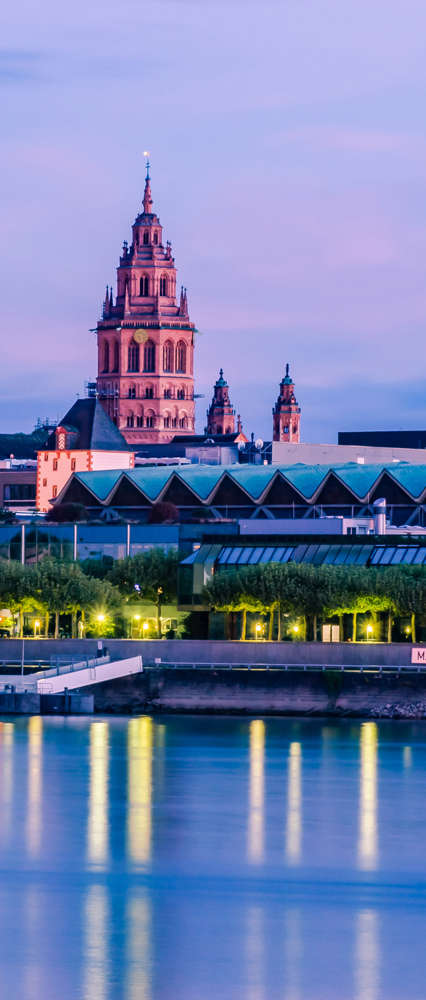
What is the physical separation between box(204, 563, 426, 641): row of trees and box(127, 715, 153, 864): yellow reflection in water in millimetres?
13593

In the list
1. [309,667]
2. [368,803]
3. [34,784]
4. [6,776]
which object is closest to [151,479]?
[309,667]

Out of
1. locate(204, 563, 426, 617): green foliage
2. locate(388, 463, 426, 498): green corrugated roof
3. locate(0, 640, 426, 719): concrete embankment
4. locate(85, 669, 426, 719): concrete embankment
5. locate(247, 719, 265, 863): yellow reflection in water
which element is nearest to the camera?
locate(247, 719, 265, 863): yellow reflection in water

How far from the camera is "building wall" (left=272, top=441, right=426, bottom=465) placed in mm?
154750

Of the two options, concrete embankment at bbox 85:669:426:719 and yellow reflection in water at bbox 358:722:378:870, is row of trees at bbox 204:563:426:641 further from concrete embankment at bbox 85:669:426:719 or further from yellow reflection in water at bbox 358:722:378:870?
yellow reflection in water at bbox 358:722:378:870

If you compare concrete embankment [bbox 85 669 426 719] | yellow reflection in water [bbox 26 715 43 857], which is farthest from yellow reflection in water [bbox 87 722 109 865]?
concrete embankment [bbox 85 669 426 719]

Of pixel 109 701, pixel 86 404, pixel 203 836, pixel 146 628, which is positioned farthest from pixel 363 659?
pixel 86 404

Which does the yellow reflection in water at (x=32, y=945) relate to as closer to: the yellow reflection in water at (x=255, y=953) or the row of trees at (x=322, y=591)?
the yellow reflection in water at (x=255, y=953)

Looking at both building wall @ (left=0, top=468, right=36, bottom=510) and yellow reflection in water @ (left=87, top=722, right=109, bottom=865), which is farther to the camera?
building wall @ (left=0, top=468, right=36, bottom=510)

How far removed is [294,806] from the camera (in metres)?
54.6

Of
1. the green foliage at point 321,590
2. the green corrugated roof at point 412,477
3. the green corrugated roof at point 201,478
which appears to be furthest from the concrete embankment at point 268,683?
the green corrugated roof at point 201,478

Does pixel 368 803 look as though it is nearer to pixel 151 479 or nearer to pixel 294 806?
pixel 294 806

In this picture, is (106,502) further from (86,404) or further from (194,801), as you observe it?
(194,801)

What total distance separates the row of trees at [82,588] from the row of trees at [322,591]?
672 cm

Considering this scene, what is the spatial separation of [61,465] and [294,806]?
354ft
